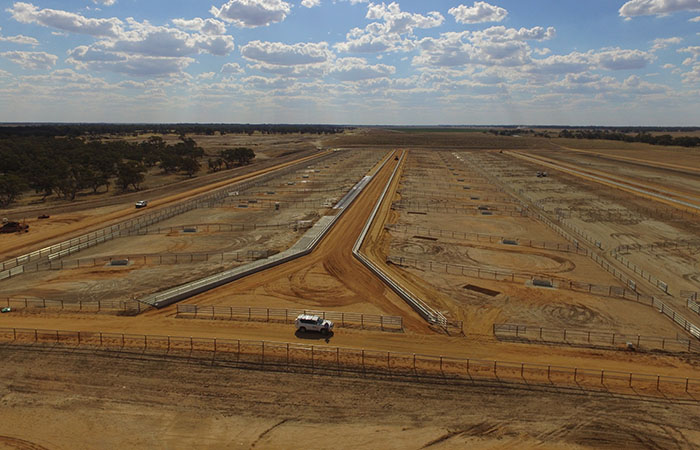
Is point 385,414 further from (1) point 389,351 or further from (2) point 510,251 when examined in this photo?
(2) point 510,251

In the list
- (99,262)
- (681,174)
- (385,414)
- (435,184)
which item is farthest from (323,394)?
(681,174)

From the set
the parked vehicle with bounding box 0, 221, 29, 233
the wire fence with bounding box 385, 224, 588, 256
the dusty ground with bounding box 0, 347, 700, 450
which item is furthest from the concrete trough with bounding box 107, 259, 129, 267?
the wire fence with bounding box 385, 224, 588, 256

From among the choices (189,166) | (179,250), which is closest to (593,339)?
(179,250)

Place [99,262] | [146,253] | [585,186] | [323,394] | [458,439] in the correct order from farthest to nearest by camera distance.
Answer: [585,186]
[146,253]
[99,262]
[323,394]
[458,439]

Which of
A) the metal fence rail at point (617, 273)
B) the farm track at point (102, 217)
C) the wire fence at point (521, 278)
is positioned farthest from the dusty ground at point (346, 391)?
the farm track at point (102, 217)

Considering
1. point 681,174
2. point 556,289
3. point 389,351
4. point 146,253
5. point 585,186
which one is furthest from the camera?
point 681,174

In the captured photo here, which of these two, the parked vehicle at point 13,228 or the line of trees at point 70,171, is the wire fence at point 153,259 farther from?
the line of trees at point 70,171
